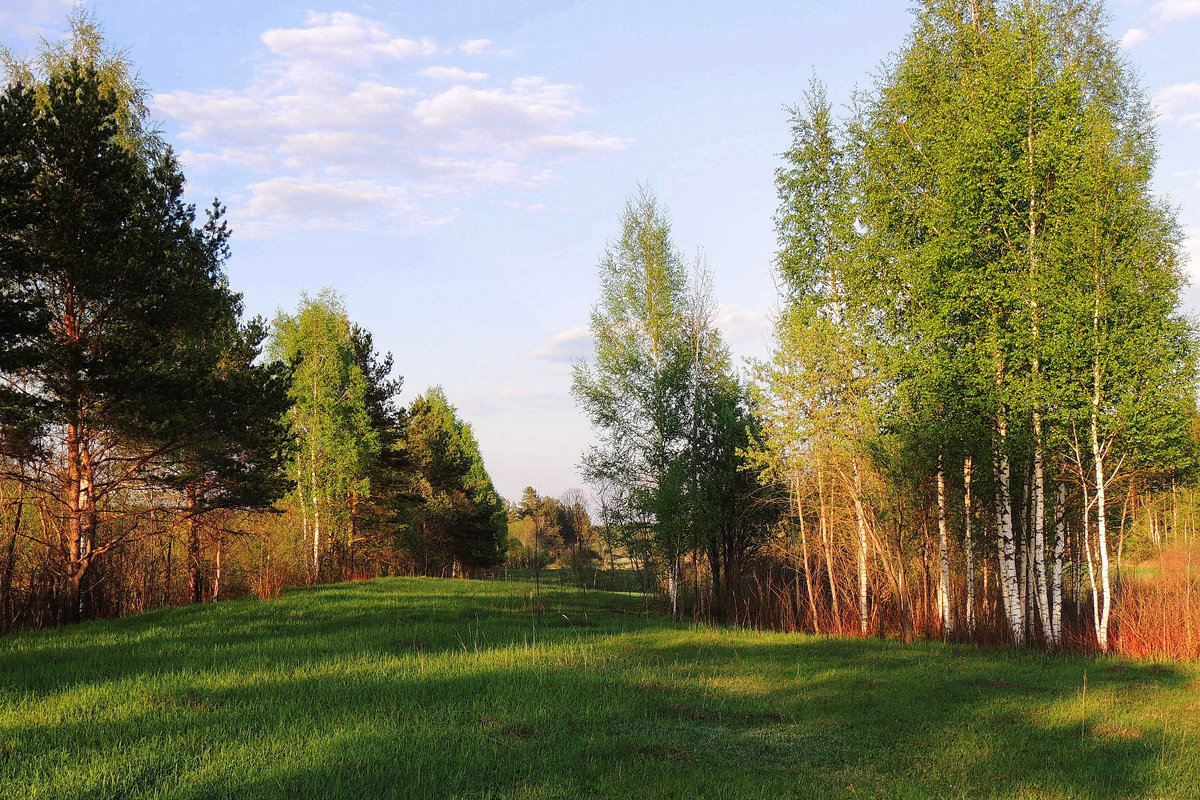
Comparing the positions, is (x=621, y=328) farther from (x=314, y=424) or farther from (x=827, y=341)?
(x=314, y=424)

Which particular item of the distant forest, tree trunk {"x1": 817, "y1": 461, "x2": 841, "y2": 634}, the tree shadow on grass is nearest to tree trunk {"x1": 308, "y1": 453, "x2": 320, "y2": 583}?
the distant forest

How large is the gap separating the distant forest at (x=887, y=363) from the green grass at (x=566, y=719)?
12.7 feet

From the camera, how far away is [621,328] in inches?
1041

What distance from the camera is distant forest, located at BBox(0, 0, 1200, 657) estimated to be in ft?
47.4

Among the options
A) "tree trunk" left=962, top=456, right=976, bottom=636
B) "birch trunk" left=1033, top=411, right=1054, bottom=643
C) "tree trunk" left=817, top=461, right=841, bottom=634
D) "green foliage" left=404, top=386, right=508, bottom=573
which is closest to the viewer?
"birch trunk" left=1033, top=411, right=1054, bottom=643

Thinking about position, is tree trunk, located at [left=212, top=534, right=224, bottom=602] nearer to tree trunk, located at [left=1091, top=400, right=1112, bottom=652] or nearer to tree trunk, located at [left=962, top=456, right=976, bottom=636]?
tree trunk, located at [left=962, top=456, right=976, bottom=636]

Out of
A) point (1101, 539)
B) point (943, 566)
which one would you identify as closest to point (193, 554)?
point (943, 566)

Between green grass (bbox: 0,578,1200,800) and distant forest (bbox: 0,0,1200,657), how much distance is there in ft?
12.7

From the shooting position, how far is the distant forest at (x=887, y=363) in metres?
14.5

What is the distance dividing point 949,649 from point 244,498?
17.3m

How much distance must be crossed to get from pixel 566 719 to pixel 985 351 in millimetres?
11995

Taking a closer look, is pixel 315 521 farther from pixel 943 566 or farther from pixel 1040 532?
pixel 1040 532

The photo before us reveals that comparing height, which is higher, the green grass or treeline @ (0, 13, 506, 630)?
treeline @ (0, 13, 506, 630)

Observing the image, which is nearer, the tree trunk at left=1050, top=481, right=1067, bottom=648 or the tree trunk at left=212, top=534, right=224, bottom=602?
the tree trunk at left=1050, top=481, right=1067, bottom=648
